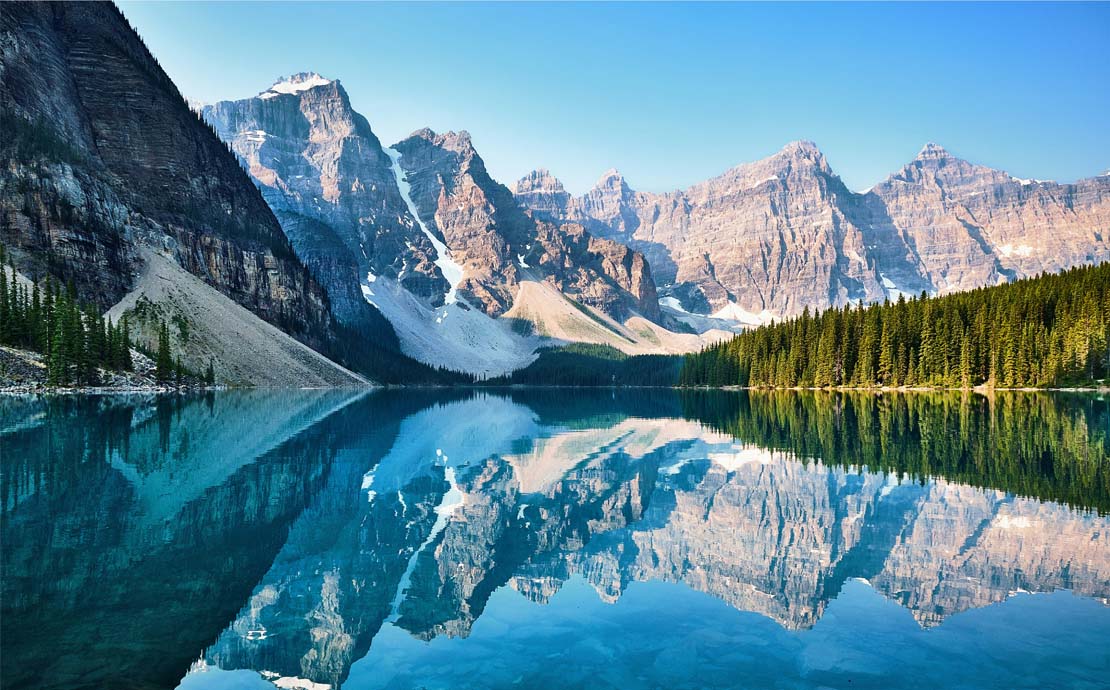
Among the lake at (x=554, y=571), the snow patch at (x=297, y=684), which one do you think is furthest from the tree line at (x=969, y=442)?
the snow patch at (x=297, y=684)

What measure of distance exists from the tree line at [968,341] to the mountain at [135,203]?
95001mm

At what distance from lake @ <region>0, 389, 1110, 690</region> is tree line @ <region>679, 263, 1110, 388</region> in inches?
2569

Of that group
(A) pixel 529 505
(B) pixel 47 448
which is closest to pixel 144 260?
(B) pixel 47 448

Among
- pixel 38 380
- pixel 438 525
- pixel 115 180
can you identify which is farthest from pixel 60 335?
pixel 438 525

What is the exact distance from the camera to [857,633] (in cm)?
1170

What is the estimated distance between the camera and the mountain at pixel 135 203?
107062mm

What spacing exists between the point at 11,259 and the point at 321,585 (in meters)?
112

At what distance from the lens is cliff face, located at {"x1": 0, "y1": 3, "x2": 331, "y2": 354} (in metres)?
107

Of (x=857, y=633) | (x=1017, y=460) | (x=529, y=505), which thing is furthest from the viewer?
(x=1017, y=460)

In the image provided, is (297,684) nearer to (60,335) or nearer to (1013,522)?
(1013,522)

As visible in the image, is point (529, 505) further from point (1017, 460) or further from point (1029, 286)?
point (1029, 286)

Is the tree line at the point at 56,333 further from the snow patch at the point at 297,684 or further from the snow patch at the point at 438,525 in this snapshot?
the snow patch at the point at 297,684

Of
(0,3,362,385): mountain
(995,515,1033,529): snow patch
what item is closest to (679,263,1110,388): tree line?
(995,515,1033,529): snow patch

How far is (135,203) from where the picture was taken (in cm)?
13538
